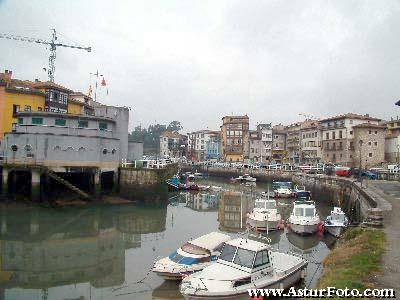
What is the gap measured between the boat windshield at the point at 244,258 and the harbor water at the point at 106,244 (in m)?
3.85

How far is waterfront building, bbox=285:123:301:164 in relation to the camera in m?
120

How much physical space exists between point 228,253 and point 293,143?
109934 mm

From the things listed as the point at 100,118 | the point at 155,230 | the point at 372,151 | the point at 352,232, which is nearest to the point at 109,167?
the point at 100,118

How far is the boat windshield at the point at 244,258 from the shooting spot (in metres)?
16.5

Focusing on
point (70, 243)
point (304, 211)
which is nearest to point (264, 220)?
point (304, 211)

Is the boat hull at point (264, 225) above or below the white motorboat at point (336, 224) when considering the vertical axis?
below

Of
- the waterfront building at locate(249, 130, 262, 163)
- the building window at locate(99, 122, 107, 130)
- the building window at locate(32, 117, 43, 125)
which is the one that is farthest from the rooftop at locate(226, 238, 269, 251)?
the waterfront building at locate(249, 130, 262, 163)

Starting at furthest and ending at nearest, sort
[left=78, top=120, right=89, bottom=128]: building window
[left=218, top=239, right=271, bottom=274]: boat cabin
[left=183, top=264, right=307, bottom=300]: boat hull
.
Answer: [left=78, top=120, right=89, bottom=128]: building window → [left=218, top=239, right=271, bottom=274]: boat cabin → [left=183, top=264, right=307, bottom=300]: boat hull

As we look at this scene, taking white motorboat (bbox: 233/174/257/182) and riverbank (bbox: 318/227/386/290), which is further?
white motorboat (bbox: 233/174/257/182)

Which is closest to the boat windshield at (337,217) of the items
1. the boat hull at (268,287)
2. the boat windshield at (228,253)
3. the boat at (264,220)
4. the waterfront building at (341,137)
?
the boat at (264,220)

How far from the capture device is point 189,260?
2023 cm

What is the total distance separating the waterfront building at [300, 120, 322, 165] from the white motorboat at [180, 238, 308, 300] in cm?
9176

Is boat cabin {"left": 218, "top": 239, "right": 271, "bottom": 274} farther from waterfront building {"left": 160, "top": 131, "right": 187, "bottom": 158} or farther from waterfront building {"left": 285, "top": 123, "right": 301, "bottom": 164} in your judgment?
waterfront building {"left": 160, "top": 131, "right": 187, "bottom": 158}

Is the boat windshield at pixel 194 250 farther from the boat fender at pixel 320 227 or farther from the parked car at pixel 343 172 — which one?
the parked car at pixel 343 172
